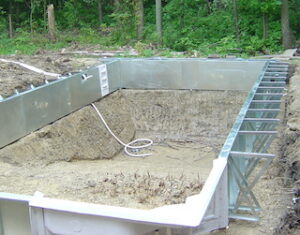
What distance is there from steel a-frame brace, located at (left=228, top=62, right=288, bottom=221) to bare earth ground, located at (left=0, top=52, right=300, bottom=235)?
194 mm

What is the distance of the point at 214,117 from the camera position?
42.5ft

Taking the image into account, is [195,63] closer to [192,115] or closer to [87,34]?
[192,115]

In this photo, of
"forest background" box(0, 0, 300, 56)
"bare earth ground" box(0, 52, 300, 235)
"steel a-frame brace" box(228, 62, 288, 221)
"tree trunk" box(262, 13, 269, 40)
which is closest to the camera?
"steel a-frame brace" box(228, 62, 288, 221)

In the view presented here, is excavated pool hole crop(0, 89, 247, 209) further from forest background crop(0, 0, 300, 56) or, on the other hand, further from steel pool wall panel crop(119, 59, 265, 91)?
forest background crop(0, 0, 300, 56)

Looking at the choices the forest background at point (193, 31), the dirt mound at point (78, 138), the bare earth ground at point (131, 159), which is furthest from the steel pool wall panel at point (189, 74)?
the forest background at point (193, 31)

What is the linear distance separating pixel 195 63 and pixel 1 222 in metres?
9.51

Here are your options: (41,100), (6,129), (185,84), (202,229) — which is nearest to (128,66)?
(185,84)

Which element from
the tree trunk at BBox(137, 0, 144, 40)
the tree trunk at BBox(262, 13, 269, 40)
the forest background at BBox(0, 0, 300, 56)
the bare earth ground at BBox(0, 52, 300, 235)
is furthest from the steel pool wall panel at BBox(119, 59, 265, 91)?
the tree trunk at BBox(137, 0, 144, 40)

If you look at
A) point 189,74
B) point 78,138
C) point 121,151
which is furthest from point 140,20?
point 78,138

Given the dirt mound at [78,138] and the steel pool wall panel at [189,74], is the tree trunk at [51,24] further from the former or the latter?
the dirt mound at [78,138]

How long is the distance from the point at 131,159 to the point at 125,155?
33 centimetres

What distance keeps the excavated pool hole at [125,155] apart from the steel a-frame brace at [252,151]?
74 cm

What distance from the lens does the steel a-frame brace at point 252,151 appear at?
188 inches

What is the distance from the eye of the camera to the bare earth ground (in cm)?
543
